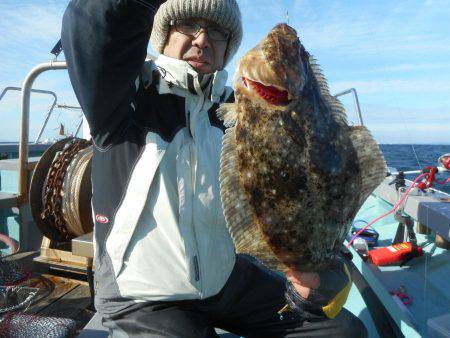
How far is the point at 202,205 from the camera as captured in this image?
88.4 inches

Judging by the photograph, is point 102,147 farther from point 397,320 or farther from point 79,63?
point 397,320

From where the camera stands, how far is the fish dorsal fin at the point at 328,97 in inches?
78.8

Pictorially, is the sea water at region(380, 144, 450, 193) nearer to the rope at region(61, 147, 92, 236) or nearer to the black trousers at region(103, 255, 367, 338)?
the black trousers at region(103, 255, 367, 338)

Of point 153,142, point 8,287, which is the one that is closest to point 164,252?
point 153,142

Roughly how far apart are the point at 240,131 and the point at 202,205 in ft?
1.92

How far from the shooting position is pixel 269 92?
193 cm

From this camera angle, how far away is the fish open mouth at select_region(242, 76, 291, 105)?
190 centimetres

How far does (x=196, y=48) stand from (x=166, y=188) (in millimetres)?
984

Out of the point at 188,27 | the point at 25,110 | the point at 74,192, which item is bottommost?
the point at 74,192

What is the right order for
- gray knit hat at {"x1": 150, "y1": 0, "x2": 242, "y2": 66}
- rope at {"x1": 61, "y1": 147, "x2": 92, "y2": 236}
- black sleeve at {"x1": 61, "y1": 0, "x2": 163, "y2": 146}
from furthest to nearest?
rope at {"x1": 61, "y1": 147, "x2": 92, "y2": 236} → gray knit hat at {"x1": 150, "y1": 0, "x2": 242, "y2": 66} → black sleeve at {"x1": 61, "y1": 0, "x2": 163, "y2": 146}

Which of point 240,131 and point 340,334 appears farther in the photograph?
point 340,334

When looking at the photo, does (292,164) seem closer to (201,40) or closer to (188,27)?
(201,40)

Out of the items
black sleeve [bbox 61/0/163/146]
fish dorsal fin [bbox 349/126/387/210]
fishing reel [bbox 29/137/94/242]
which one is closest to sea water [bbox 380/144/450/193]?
fish dorsal fin [bbox 349/126/387/210]

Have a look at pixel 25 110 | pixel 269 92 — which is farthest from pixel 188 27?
pixel 25 110
